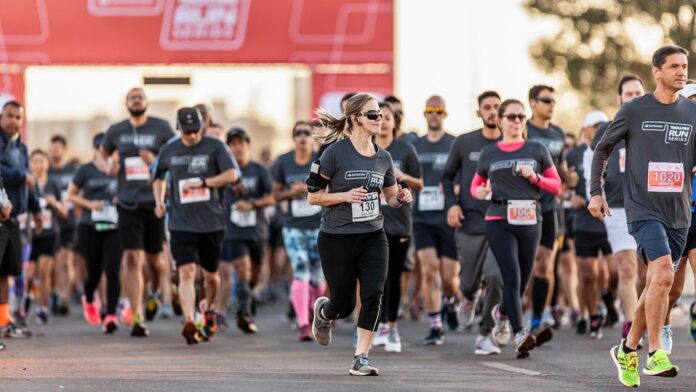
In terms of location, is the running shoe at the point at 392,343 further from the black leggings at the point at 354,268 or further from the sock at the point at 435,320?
the black leggings at the point at 354,268

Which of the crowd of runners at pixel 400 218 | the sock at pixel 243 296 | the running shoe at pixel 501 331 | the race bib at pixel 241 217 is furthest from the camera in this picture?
the race bib at pixel 241 217

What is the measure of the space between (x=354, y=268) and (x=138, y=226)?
18.1 feet

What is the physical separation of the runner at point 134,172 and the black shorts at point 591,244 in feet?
13.7

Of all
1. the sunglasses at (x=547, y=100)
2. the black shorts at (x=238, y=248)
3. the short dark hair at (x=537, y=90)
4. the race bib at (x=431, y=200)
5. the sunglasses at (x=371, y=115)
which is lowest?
the black shorts at (x=238, y=248)

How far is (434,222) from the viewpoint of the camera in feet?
55.6

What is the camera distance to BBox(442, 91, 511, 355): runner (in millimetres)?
14789

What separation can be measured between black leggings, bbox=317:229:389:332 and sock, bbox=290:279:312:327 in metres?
4.16

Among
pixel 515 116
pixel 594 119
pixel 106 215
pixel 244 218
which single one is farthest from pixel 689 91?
pixel 106 215

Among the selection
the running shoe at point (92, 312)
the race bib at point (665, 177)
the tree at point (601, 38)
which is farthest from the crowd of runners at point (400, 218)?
the tree at point (601, 38)

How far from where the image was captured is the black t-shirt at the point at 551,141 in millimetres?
15789

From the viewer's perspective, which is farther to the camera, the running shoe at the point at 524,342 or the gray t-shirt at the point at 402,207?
the gray t-shirt at the point at 402,207

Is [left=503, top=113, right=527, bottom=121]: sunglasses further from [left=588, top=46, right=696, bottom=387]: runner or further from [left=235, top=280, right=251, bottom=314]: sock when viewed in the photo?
[left=235, top=280, right=251, bottom=314]: sock

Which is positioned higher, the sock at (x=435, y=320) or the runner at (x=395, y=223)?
the runner at (x=395, y=223)

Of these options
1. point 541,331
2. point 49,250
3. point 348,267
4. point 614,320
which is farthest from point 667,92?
point 49,250
